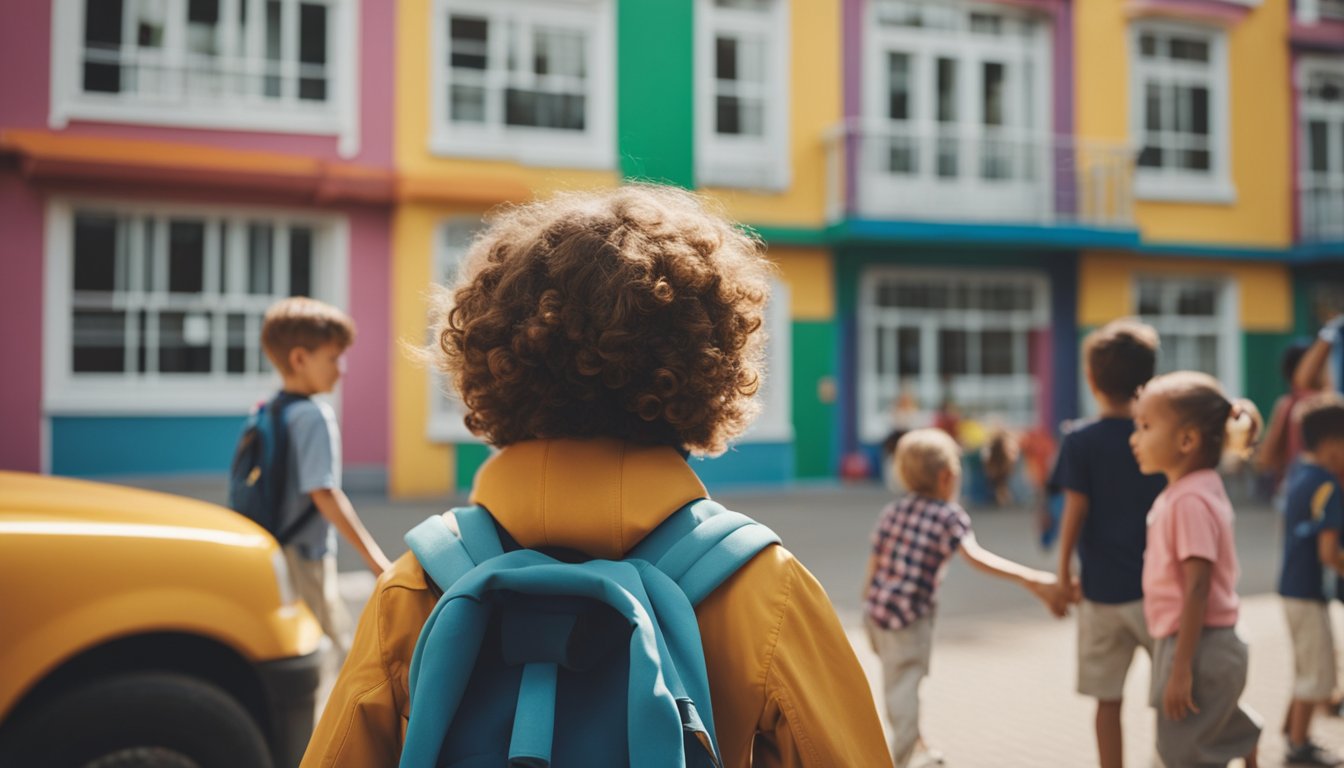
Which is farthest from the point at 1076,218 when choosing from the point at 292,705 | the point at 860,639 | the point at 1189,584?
the point at 292,705

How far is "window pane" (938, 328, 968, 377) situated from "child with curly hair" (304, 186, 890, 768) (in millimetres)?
16737

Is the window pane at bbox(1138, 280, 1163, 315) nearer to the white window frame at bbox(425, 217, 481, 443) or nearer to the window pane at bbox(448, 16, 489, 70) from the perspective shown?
the white window frame at bbox(425, 217, 481, 443)

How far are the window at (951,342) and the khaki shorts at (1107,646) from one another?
1338cm

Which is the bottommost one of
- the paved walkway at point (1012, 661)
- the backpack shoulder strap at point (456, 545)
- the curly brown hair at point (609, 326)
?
the paved walkway at point (1012, 661)

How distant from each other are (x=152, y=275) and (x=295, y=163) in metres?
2.25

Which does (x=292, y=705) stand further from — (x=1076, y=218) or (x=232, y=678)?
(x=1076, y=218)

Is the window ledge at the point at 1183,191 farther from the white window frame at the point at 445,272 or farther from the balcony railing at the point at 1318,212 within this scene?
the white window frame at the point at 445,272

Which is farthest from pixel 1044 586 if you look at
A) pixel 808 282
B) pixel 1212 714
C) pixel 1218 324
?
pixel 1218 324

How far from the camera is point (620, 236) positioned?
5.35ft

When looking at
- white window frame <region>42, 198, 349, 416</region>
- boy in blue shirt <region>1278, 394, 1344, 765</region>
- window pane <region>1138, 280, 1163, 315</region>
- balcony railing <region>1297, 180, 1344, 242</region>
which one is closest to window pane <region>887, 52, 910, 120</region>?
window pane <region>1138, 280, 1163, 315</region>

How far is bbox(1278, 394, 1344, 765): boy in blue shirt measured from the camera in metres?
4.57

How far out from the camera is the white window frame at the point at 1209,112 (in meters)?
18.7

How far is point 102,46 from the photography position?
547 inches

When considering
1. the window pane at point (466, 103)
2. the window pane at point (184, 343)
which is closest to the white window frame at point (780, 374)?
the window pane at point (466, 103)
